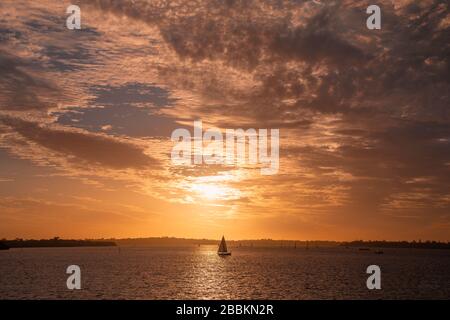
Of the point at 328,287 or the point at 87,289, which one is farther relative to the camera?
the point at 328,287

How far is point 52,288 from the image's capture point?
8519cm

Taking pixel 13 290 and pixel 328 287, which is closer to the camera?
pixel 13 290
